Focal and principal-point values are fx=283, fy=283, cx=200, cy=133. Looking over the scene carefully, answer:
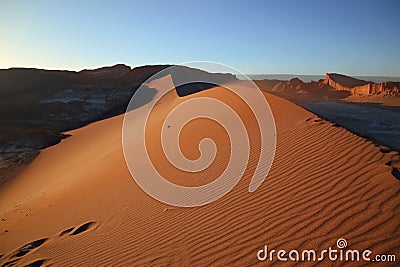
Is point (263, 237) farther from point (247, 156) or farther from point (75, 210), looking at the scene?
point (75, 210)

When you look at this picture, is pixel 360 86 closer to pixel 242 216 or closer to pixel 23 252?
pixel 242 216

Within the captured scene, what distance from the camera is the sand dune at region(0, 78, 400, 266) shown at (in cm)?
313

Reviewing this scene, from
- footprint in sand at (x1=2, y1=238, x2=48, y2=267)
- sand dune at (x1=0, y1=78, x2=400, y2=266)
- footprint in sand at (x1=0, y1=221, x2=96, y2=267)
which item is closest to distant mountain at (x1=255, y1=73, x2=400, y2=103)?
sand dune at (x1=0, y1=78, x2=400, y2=266)

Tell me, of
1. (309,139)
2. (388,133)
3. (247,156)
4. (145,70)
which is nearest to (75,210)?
(247,156)

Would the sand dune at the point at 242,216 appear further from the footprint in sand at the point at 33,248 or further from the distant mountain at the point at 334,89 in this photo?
the distant mountain at the point at 334,89

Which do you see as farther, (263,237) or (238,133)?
(238,133)

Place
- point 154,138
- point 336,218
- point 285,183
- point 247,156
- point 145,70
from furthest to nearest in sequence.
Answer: point 145,70
point 154,138
point 247,156
point 285,183
point 336,218

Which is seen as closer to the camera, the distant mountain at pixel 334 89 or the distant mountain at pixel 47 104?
the distant mountain at pixel 47 104

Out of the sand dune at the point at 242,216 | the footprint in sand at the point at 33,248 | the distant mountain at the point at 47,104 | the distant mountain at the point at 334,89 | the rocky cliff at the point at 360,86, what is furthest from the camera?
the distant mountain at the point at 334,89

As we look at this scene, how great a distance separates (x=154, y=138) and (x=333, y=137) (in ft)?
21.8

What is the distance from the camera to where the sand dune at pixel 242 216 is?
3129 millimetres

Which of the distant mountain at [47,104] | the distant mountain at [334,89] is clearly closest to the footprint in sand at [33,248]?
the distant mountain at [47,104]

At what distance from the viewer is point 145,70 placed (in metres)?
40.5

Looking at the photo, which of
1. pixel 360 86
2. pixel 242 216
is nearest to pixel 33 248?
pixel 242 216
